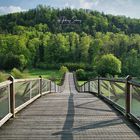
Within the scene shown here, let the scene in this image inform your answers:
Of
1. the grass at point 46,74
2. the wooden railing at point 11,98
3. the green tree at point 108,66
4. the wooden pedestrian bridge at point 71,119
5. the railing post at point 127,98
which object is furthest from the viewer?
the green tree at point 108,66

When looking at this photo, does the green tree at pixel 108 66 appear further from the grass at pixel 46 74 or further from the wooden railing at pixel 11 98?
the wooden railing at pixel 11 98

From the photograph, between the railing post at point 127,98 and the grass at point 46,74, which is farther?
the grass at point 46,74

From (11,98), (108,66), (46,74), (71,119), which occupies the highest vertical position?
(11,98)

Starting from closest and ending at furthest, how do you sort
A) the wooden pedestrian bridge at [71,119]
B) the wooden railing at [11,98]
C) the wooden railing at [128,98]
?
the wooden pedestrian bridge at [71,119], the wooden railing at [11,98], the wooden railing at [128,98]

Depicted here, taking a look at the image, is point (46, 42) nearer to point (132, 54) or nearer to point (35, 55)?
point (35, 55)

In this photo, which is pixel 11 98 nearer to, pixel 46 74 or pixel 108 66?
pixel 46 74

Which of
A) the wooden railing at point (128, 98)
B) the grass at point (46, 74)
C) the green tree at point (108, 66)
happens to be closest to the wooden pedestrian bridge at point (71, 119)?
the wooden railing at point (128, 98)

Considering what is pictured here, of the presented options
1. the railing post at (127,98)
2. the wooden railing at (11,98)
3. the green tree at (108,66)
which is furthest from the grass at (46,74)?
the railing post at (127,98)

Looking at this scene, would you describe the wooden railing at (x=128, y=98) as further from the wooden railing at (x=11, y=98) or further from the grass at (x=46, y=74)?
the grass at (x=46, y=74)

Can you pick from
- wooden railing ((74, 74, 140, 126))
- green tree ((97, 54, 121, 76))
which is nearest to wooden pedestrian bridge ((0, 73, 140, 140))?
wooden railing ((74, 74, 140, 126))

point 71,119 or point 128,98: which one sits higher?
point 128,98

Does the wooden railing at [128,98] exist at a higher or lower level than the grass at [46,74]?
higher

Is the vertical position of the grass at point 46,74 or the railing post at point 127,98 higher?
the railing post at point 127,98

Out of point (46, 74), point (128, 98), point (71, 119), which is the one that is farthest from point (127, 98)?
point (46, 74)
